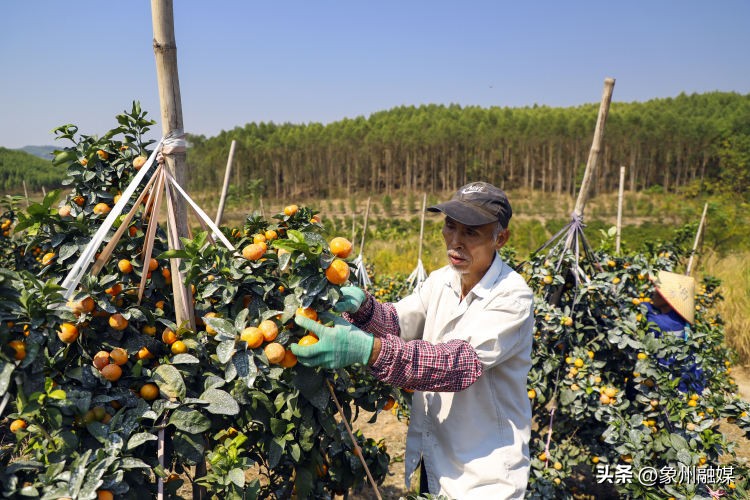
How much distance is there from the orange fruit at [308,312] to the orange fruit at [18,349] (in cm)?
61

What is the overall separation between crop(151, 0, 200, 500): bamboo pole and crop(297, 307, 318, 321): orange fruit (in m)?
0.41

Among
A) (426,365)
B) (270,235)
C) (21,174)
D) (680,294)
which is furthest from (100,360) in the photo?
(21,174)

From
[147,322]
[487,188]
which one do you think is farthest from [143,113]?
[487,188]

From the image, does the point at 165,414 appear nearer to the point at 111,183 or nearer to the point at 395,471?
the point at 111,183

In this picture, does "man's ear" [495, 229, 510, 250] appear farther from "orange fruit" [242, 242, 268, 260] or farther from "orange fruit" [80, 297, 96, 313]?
"orange fruit" [80, 297, 96, 313]

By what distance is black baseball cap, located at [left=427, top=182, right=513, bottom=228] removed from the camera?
1556mm

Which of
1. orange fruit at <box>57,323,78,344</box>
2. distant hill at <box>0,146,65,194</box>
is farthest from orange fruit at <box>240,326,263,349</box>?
distant hill at <box>0,146,65,194</box>

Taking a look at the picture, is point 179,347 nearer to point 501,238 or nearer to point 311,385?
point 311,385

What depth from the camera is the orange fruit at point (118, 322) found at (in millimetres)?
1312

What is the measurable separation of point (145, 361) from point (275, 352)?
442 mm

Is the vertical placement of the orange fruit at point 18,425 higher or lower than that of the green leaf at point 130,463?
higher

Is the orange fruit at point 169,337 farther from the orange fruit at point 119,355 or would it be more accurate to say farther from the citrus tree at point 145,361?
the orange fruit at point 119,355

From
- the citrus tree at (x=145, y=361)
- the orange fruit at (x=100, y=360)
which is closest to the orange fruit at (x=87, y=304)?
the citrus tree at (x=145, y=361)

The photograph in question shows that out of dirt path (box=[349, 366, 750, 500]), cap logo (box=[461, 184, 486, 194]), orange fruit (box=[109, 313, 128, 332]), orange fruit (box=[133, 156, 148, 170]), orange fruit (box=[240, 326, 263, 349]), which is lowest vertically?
dirt path (box=[349, 366, 750, 500])
